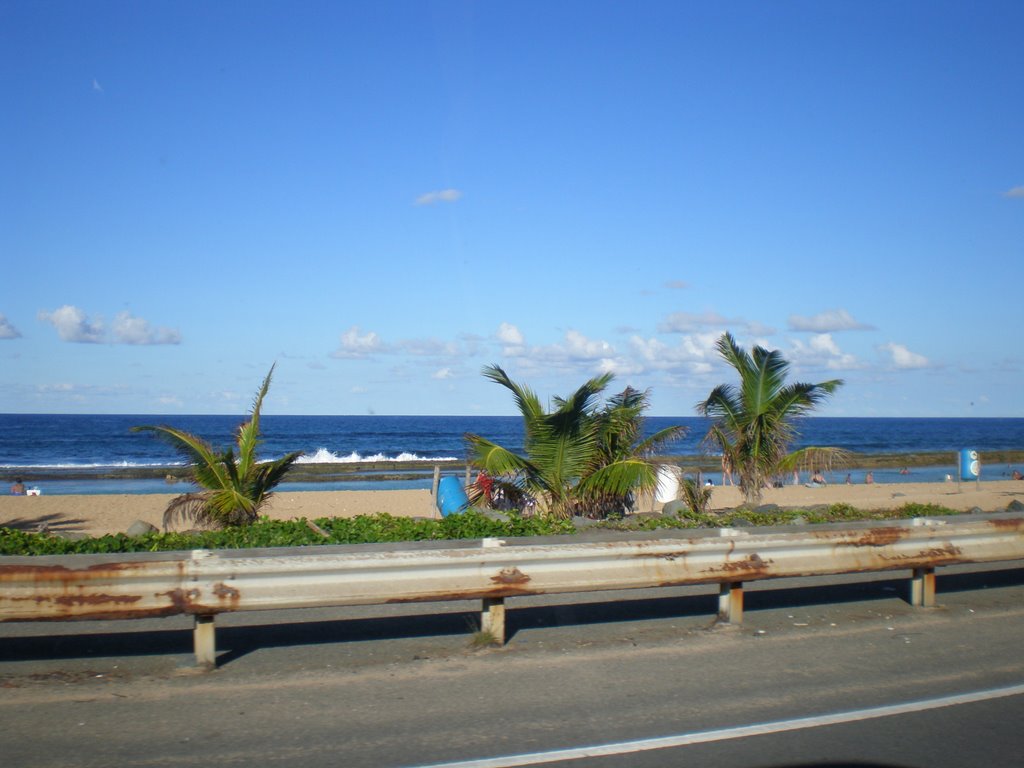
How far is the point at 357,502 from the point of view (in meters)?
31.2

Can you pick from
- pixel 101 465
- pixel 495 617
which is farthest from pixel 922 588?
pixel 101 465

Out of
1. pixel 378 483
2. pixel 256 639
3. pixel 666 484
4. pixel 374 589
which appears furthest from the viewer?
pixel 378 483

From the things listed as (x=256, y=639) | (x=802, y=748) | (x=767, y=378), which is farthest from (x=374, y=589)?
(x=767, y=378)

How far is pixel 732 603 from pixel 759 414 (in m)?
8.93

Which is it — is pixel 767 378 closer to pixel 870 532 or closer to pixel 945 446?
pixel 870 532

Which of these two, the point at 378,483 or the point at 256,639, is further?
the point at 378,483

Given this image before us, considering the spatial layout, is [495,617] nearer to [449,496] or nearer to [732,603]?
[732,603]

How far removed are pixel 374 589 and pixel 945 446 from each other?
82.3 meters

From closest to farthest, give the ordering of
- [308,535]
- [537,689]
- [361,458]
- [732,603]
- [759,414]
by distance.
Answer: [537,689], [732,603], [308,535], [759,414], [361,458]

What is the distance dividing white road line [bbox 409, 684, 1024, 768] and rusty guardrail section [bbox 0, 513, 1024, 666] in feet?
5.82

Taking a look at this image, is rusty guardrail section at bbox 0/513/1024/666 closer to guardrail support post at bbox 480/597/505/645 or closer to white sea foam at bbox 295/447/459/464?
guardrail support post at bbox 480/597/505/645

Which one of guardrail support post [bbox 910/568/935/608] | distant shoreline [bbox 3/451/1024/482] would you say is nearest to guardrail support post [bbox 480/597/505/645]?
guardrail support post [bbox 910/568/935/608]

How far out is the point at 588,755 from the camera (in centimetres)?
486

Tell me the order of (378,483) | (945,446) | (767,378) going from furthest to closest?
(945,446)
(378,483)
(767,378)
